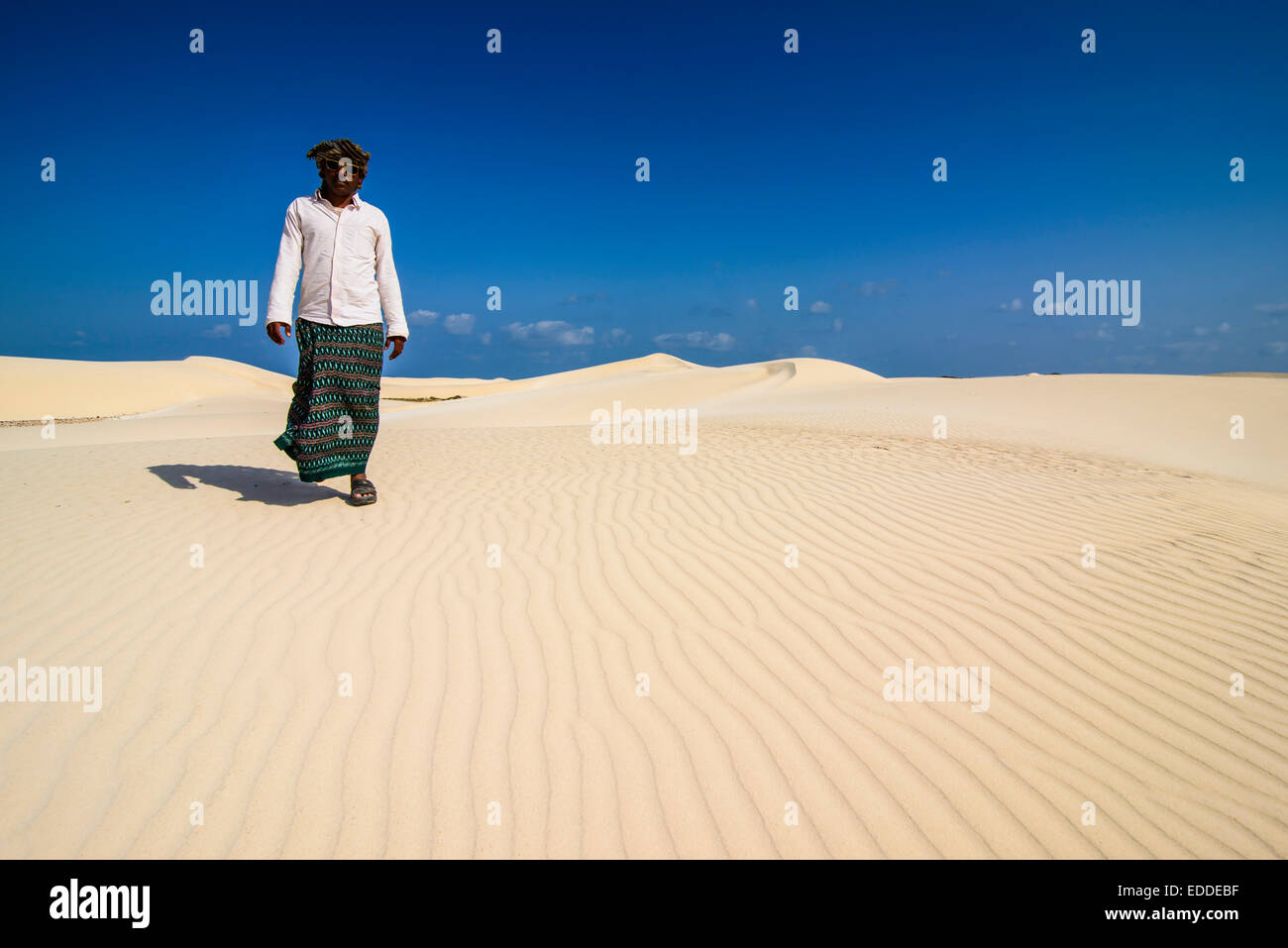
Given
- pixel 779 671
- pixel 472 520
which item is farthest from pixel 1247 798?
pixel 472 520

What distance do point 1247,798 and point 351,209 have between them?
6399 mm

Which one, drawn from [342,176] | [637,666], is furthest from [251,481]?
[637,666]

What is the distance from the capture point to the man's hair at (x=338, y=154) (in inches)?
194

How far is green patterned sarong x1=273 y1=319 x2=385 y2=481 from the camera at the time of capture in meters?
5.14

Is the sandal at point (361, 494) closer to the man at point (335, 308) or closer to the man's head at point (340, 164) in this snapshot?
the man at point (335, 308)

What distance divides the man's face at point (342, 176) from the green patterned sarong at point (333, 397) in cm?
104

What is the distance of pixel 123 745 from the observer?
2.57 m

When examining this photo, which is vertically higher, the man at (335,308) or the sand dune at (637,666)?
the man at (335,308)

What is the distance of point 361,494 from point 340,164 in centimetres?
268

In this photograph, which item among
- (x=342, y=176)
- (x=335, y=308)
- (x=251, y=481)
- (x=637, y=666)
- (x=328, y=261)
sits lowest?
(x=637, y=666)

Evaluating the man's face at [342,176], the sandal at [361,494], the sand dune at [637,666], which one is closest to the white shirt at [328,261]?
the man's face at [342,176]

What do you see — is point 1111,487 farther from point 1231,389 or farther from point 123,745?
point 1231,389

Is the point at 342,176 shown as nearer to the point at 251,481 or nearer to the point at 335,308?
the point at 335,308

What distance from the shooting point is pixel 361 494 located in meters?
5.68
